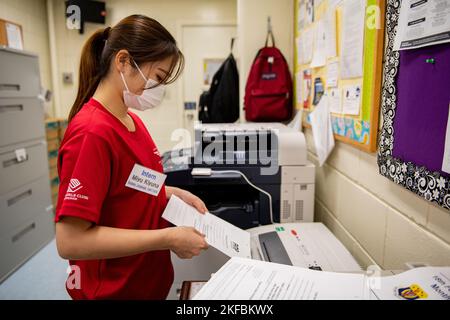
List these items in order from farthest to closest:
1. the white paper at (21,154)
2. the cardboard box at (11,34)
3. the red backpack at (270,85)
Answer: the cardboard box at (11,34) < the white paper at (21,154) < the red backpack at (270,85)

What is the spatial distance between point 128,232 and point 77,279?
10.8 inches

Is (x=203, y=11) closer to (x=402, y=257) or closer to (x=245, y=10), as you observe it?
(x=245, y=10)

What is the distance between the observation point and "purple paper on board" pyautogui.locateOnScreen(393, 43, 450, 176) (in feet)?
2.43

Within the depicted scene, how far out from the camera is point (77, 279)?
914mm

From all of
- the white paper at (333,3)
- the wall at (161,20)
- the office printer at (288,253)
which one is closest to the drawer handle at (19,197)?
the wall at (161,20)

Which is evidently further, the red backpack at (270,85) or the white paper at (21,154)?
the white paper at (21,154)

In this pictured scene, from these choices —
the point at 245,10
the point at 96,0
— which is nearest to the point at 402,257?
the point at 245,10

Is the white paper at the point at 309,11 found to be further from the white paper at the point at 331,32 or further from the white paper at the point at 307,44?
the white paper at the point at 331,32

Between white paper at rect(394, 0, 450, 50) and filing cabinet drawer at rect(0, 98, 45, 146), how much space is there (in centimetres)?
245

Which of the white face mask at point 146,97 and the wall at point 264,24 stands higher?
the wall at point 264,24

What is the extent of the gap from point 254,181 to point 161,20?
303 centimetres

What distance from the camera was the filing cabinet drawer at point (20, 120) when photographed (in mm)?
2312

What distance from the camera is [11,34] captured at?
3.22 m

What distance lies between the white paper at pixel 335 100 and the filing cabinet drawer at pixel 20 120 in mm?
2169
